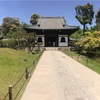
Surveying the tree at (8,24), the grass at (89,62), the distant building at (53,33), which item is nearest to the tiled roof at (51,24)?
the distant building at (53,33)

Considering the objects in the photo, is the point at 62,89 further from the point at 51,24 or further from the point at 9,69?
the point at 51,24

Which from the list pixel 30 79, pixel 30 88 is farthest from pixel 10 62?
pixel 30 88

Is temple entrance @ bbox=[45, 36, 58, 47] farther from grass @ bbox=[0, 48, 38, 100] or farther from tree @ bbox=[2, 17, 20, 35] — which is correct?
tree @ bbox=[2, 17, 20, 35]

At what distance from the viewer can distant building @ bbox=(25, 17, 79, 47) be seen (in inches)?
1986

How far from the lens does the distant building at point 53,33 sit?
50.4m

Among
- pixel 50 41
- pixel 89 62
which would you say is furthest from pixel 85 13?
pixel 89 62

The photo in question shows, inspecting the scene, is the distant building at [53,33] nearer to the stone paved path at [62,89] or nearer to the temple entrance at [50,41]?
the temple entrance at [50,41]

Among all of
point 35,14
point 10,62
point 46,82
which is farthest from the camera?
point 35,14

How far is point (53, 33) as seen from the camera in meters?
52.3

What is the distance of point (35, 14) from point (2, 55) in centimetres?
6943

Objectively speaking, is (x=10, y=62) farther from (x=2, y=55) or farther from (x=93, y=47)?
(x=93, y=47)

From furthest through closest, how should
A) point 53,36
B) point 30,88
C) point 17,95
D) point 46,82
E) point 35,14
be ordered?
point 35,14 → point 53,36 → point 46,82 → point 30,88 → point 17,95

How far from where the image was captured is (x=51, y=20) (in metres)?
58.0

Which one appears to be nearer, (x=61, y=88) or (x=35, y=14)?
(x=61, y=88)
